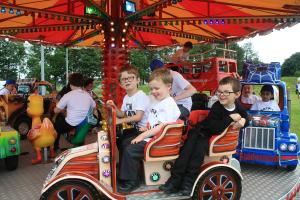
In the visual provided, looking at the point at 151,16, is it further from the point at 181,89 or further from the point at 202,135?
the point at 202,135

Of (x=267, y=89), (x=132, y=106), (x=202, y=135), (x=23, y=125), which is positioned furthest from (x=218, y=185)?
(x=23, y=125)

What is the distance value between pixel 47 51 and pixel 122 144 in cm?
2828

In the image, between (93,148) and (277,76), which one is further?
(277,76)

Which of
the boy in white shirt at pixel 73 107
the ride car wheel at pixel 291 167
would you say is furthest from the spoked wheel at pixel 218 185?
the boy in white shirt at pixel 73 107

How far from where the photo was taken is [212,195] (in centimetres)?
349

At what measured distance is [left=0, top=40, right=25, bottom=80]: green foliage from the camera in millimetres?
28094

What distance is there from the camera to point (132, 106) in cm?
369

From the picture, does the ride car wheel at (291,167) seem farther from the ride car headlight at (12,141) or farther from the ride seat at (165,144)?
the ride car headlight at (12,141)

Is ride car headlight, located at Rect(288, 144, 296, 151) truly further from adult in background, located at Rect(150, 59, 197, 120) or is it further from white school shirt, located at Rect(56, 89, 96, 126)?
white school shirt, located at Rect(56, 89, 96, 126)

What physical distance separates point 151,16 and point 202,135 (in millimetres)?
4784

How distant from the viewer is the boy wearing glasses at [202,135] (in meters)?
3.33

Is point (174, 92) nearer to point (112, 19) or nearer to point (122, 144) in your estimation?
point (122, 144)

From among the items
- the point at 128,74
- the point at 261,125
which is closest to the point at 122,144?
the point at 128,74

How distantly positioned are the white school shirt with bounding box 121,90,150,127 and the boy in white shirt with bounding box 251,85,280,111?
2.70 m
